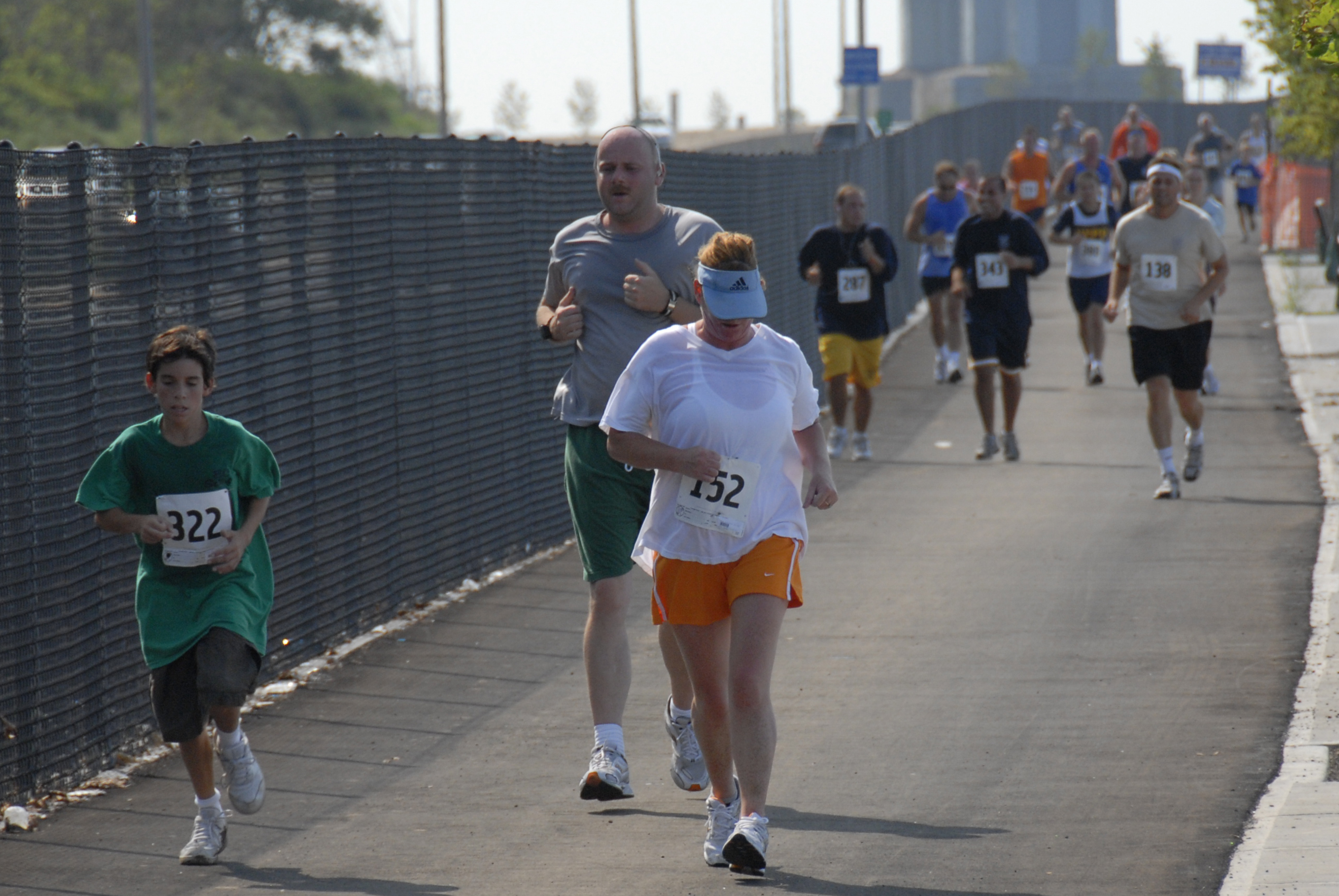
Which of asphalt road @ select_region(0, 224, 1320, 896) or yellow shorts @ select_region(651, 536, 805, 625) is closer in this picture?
yellow shorts @ select_region(651, 536, 805, 625)

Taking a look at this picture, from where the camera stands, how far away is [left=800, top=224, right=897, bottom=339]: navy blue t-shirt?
14422 millimetres

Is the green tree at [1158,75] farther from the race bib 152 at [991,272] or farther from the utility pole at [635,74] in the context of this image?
the race bib 152 at [991,272]

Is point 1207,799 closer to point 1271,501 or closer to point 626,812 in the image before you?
point 626,812

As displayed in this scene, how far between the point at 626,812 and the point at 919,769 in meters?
1.07

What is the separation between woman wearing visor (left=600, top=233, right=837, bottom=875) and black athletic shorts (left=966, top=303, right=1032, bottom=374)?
344 inches

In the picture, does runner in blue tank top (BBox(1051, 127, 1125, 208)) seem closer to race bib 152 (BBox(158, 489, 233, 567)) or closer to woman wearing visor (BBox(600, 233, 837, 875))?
woman wearing visor (BBox(600, 233, 837, 875))

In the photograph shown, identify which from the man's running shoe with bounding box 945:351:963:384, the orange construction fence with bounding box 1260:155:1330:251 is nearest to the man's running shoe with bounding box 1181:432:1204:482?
the man's running shoe with bounding box 945:351:963:384

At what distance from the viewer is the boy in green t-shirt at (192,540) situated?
19.1 feet

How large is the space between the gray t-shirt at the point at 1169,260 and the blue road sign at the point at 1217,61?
40.1m

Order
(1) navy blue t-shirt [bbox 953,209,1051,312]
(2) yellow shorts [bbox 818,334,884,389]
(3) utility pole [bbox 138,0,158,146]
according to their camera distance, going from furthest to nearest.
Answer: (3) utility pole [bbox 138,0,158,146] < (2) yellow shorts [bbox 818,334,884,389] < (1) navy blue t-shirt [bbox 953,209,1051,312]

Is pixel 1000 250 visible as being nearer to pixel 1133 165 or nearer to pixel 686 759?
pixel 686 759

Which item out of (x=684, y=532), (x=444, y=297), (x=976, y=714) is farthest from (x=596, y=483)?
(x=444, y=297)

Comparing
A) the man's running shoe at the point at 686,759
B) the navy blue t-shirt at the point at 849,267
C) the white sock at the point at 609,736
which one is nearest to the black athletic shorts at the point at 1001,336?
the navy blue t-shirt at the point at 849,267

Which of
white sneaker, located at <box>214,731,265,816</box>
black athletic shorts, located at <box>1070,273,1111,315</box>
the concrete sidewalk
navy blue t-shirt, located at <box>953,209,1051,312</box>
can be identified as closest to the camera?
the concrete sidewalk
